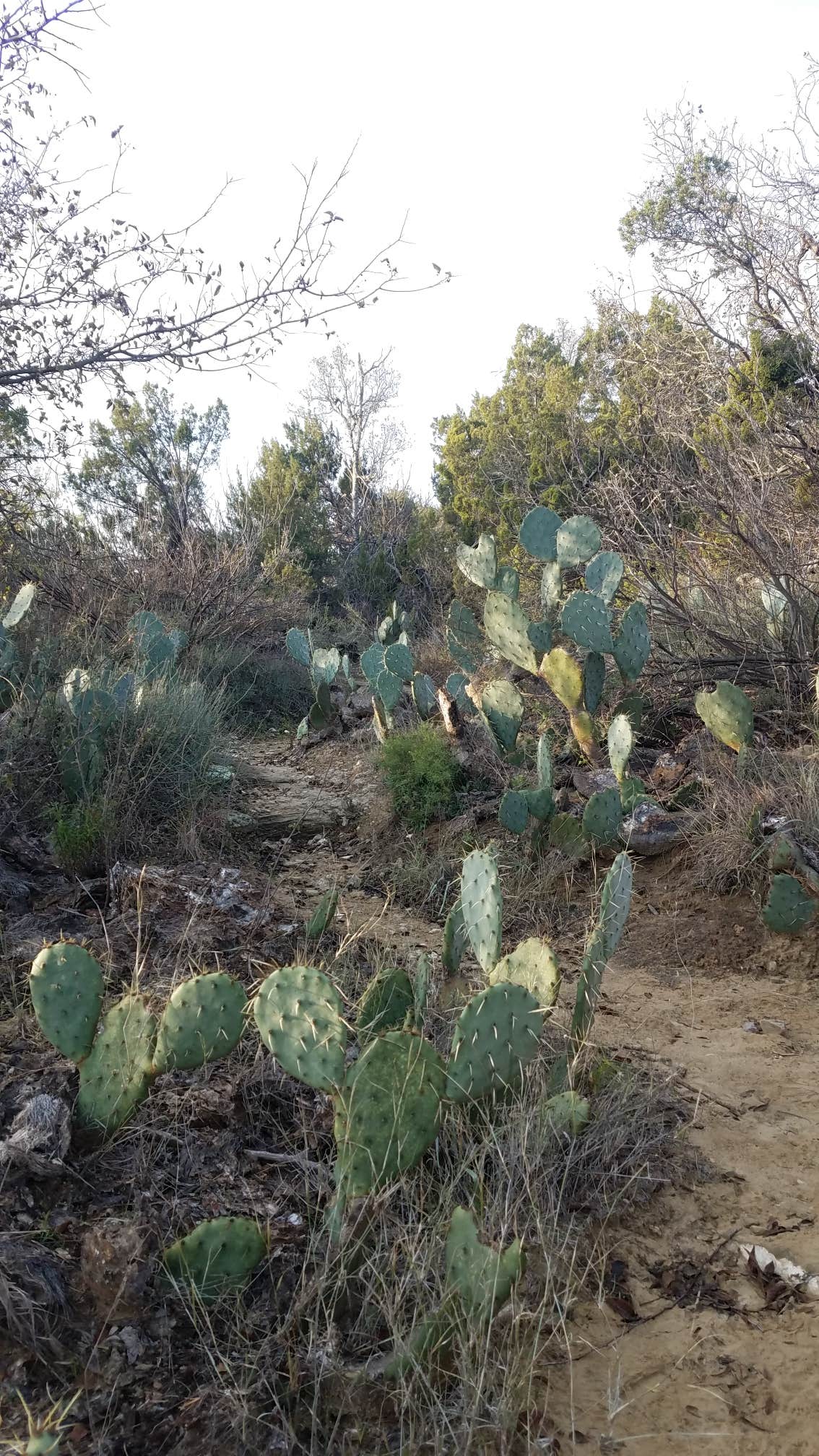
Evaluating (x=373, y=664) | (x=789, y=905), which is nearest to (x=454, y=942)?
(x=789, y=905)

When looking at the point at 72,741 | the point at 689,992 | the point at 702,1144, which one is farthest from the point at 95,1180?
the point at 72,741

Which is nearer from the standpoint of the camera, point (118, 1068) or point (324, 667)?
point (118, 1068)

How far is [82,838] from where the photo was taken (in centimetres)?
402

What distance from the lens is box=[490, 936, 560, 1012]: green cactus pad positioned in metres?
2.31

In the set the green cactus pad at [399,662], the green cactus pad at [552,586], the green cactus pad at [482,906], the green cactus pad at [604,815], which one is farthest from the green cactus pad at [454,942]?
the green cactus pad at [399,662]

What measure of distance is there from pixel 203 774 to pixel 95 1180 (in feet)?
10.8

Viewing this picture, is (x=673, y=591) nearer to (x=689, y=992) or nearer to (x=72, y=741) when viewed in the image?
(x=689, y=992)

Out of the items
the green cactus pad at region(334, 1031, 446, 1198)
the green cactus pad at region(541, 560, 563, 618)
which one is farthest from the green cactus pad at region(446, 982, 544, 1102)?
the green cactus pad at region(541, 560, 563, 618)

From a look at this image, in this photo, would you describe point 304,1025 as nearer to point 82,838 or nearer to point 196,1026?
point 196,1026

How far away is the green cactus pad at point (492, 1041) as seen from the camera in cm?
210

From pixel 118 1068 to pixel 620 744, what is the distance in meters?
2.95

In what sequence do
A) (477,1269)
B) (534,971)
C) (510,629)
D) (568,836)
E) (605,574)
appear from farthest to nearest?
(510,629)
(605,574)
(568,836)
(534,971)
(477,1269)

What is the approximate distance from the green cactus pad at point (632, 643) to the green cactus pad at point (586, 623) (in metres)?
0.08

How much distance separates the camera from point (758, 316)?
6.74m
